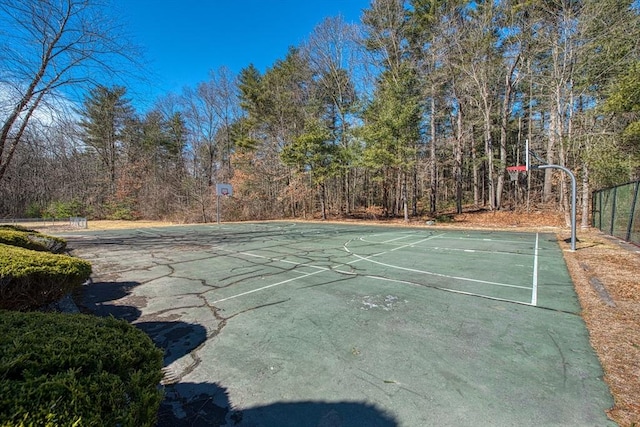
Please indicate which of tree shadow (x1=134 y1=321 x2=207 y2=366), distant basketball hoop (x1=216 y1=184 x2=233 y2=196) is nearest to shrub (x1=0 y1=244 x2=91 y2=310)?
tree shadow (x1=134 y1=321 x2=207 y2=366)

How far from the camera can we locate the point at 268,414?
2.05 meters

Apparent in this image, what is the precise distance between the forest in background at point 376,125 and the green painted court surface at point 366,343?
326 cm

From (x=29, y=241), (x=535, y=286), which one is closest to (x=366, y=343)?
(x=535, y=286)

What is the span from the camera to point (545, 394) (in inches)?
88.7

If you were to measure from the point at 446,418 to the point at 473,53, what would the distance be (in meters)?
22.0

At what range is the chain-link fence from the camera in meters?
8.63

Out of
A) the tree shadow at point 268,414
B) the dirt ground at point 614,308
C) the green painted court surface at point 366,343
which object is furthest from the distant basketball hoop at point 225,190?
the tree shadow at point 268,414

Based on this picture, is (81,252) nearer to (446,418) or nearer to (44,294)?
(44,294)

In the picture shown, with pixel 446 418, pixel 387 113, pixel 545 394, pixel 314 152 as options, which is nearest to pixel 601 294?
pixel 545 394

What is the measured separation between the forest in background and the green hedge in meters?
4.46

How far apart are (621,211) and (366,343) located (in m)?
12.1

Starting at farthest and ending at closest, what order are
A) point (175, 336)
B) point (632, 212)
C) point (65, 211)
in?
point (65, 211) < point (632, 212) < point (175, 336)

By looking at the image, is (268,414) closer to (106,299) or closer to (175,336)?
(175,336)

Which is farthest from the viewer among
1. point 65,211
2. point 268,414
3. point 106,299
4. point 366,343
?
point 65,211
